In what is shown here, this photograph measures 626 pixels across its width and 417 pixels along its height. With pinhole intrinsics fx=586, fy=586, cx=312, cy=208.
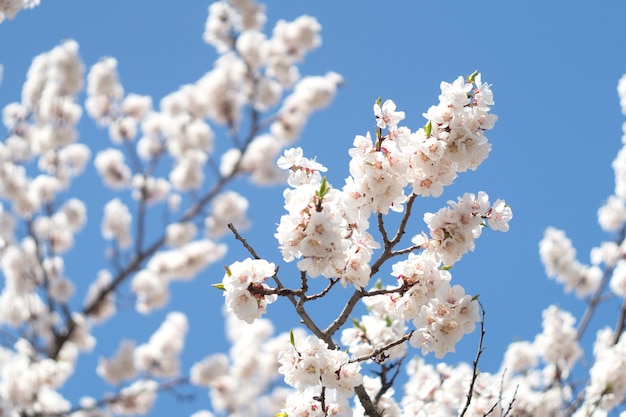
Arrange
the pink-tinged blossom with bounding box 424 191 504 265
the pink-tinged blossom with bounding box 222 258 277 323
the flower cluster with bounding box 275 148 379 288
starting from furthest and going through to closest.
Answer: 1. the pink-tinged blossom with bounding box 424 191 504 265
2. the pink-tinged blossom with bounding box 222 258 277 323
3. the flower cluster with bounding box 275 148 379 288

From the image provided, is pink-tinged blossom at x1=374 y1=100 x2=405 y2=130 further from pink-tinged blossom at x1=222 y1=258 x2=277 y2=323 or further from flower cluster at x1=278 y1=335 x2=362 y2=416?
flower cluster at x1=278 y1=335 x2=362 y2=416

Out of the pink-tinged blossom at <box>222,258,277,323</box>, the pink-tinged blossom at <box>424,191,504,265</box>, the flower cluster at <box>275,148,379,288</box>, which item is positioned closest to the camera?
the flower cluster at <box>275,148,379,288</box>

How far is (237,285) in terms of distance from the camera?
2049 mm

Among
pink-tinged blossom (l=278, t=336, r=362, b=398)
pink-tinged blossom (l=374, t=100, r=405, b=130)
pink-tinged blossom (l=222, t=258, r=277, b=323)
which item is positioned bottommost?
pink-tinged blossom (l=278, t=336, r=362, b=398)

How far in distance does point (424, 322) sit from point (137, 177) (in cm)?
864

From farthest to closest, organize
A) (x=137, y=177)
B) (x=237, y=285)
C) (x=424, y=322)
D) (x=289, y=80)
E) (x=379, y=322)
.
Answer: (x=289, y=80) < (x=137, y=177) < (x=379, y=322) < (x=424, y=322) < (x=237, y=285)

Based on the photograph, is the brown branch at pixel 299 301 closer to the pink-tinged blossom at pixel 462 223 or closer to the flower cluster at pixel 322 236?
the flower cluster at pixel 322 236

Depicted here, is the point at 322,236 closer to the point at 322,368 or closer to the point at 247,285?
the point at 247,285

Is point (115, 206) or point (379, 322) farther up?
point (115, 206)

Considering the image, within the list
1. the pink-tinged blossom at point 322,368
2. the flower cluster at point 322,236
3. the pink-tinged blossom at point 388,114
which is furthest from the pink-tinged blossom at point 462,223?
the pink-tinged blossom at point 322,368

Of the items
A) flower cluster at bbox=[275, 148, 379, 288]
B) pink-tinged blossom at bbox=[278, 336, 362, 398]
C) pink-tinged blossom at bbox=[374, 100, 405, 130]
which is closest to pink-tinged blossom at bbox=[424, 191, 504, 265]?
flower cluster at bbox=[275, 148, 379, 288]

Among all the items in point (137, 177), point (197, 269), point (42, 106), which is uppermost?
point (42, 106)

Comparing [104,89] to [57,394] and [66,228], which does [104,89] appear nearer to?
[66,228]

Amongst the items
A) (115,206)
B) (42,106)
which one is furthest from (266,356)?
(42,106)
